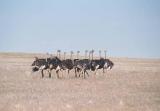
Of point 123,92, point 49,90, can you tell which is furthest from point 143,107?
point 49,90

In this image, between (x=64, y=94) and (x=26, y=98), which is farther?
(x=64, y=94)

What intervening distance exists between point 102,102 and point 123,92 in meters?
4.50

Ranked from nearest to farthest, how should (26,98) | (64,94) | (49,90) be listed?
(26,98), (64,94), (49,90)

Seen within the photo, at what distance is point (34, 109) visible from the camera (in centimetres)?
1812

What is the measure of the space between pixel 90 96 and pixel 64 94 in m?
1.28

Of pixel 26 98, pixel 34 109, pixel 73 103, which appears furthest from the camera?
pixel 26 98

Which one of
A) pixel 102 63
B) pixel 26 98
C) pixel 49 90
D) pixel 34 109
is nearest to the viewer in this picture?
pixel 34 109

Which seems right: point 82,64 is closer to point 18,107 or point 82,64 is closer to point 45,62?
point 45,62

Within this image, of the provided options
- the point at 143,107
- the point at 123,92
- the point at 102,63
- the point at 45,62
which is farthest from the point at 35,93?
the point at 102,63

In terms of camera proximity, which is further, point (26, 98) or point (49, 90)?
point (49, 90)

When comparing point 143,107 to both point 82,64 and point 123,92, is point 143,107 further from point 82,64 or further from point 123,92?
point 82,64

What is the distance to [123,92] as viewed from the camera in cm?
2448

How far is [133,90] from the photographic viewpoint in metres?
25.7

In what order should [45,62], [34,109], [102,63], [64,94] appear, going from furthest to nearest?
1. [102,63]
2. [45,62]
3. [64,94]
4. [34,109]
